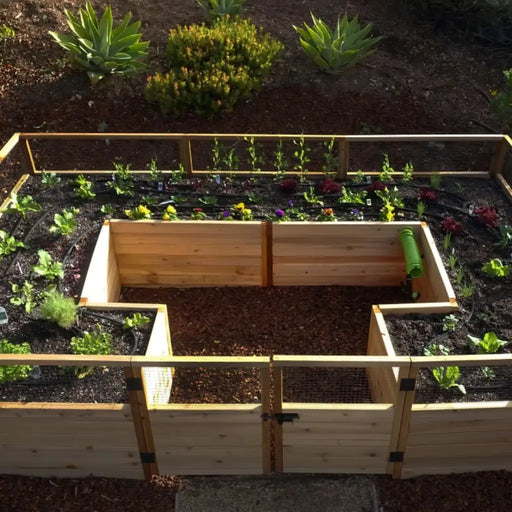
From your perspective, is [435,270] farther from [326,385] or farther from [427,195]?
[326,385]

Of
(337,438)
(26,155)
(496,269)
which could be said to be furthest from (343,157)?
(26,155)

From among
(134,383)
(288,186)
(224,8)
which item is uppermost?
(224,8)

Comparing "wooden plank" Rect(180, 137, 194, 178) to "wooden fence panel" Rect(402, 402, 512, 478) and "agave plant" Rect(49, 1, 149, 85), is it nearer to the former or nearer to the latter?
"agave plant" Rect(49, 1, 149, 85)

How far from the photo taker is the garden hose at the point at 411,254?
4781 millimetres

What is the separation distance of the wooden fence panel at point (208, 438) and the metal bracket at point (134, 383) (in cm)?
20

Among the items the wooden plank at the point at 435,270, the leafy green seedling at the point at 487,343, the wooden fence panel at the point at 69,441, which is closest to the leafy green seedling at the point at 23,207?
the wooden fence panel at the point at 69,441

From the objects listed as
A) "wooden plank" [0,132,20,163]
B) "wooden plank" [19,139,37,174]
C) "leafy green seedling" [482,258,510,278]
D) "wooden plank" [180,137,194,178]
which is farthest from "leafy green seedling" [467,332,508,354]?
"wooden plank" [19,139,37,174]

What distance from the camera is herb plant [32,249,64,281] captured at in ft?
15.5

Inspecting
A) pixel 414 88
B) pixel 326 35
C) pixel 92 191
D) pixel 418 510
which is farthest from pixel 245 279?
pixel 414 88

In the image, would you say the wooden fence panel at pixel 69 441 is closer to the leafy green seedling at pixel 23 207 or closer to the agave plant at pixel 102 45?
the leafy green seedling at pixel 23 207

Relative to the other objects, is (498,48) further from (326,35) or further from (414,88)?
(326,35)

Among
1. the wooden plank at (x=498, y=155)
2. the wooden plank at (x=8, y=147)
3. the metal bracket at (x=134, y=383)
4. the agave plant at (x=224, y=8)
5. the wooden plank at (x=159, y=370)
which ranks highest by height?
the agave plant at (x=224, y=8)

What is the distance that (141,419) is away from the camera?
362 centimetres

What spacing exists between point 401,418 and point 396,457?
0.37 m
